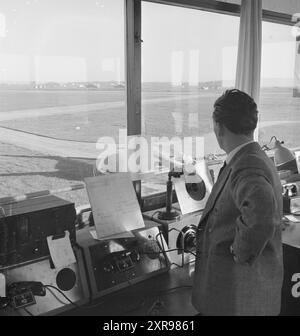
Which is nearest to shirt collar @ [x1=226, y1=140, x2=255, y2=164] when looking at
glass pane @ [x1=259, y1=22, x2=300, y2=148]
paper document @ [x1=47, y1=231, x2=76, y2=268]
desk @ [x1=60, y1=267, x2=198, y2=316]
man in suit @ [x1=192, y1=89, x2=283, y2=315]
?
man in suit @ [x1=192, y1=89, x2=283, y2=315]

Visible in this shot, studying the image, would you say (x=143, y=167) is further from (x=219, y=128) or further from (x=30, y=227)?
(x=219, y=128)

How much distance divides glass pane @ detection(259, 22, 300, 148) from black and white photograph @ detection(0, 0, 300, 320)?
0.03 metres

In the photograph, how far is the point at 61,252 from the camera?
1.72 meters

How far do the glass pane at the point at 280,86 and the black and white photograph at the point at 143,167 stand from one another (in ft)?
0.09

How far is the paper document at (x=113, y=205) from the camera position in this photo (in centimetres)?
→ 192

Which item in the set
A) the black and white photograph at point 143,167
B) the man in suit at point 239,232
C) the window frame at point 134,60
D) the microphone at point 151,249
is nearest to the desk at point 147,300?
the black and white photograph at point 143,167

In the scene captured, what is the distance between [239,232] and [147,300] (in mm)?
667

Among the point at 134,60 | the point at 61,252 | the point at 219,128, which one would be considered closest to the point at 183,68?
the point at 134,60

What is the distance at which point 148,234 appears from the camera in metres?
2.04

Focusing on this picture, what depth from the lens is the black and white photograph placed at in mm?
1409

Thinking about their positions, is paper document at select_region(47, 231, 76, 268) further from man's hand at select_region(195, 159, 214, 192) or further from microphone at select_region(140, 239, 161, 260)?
man's hand at select_region(195, 159, 214, 192)
